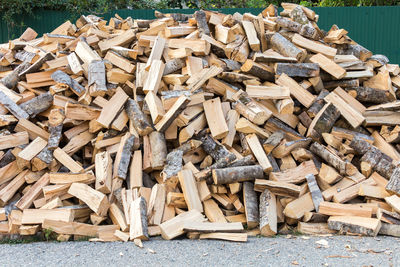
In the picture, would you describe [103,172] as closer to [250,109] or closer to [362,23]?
[250,109]

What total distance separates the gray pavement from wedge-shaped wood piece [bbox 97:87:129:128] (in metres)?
1.37

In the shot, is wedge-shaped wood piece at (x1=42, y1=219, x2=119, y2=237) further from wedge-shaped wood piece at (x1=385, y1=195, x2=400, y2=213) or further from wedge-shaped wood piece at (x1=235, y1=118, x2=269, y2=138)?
wedge-shaped wood piece at (x1=385, y1=195, x2=400, y2=213)

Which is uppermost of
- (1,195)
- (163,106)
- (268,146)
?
(163,106)

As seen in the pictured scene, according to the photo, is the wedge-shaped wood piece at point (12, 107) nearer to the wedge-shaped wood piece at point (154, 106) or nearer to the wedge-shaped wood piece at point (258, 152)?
the wedge-shaped wood piece at point (154, 106)

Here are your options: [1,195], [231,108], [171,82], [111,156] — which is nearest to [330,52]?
[231,108]

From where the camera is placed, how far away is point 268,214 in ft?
13.3

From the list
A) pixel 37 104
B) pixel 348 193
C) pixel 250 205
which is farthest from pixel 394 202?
pixel 37 104

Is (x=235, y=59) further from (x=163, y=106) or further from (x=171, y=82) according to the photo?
(x=163, y=106)

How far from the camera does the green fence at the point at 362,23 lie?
1187 cm

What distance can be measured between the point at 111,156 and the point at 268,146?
1.58 m

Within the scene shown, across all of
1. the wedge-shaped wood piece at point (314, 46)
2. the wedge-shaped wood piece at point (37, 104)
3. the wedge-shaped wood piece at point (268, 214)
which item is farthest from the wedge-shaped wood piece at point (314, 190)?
the wedge-shaped wood piece at point (37, 104)

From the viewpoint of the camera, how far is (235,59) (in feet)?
17.4

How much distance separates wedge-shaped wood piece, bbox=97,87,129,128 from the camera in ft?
15.5

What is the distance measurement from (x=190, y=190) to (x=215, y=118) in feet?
2.81
